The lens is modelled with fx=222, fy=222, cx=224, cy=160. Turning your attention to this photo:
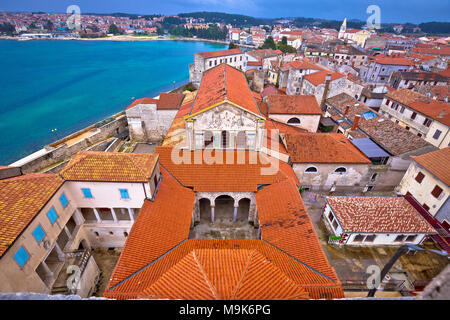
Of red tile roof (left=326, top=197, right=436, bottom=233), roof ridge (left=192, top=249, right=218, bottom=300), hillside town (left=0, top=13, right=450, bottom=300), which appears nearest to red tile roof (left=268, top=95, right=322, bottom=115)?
hillside town (left=0, top=13, right=450, bottom=300)

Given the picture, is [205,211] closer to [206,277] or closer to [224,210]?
[224,210]

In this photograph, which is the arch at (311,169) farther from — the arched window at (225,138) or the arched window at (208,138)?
the arched window at (208,138)

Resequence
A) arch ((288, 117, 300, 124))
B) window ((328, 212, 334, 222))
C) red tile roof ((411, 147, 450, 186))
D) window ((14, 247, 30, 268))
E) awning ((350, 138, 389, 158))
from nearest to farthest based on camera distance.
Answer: window ((14, 247, 30, 268)) < red tile roof ((411, 147, 450, 186)) < window ((328, 212, 334, 222)) < awning ((350, 138, 389, 158)) < arch ((288, 117, 300, 124))

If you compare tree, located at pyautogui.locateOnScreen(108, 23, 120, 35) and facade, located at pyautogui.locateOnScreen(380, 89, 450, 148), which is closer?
facade, located at pyautogui.locateOnScreen(380, 89, 450, 148)

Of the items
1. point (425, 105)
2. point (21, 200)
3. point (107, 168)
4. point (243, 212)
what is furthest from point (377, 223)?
point (425, 105)

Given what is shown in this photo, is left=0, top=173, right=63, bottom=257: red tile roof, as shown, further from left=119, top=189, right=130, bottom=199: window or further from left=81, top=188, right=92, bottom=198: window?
left=119, top=189, right=130, bottom=199: window

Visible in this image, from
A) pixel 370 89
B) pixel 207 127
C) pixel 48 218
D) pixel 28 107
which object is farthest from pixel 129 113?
pixel 370 89
